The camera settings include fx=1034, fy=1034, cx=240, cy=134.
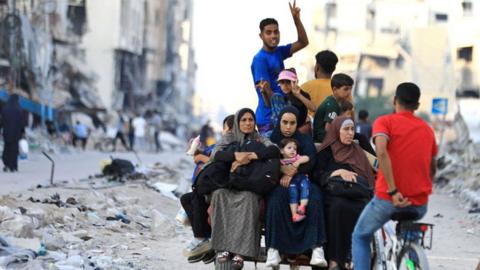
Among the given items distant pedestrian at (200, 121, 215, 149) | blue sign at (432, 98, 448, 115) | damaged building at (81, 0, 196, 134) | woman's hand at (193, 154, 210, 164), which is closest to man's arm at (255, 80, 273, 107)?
woman's hand at (193, 154, 210, 164)

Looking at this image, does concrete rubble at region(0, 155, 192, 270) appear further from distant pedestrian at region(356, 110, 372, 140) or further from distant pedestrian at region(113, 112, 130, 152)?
distant pedestrian at region(113, 112, 130, 152)

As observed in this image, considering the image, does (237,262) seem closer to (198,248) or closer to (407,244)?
(198,248)

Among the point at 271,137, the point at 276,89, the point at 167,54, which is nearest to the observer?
the point at 271,137

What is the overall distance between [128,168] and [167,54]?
244 ft

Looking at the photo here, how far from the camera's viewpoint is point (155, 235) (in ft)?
44.1

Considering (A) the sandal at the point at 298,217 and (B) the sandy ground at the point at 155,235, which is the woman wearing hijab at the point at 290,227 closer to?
(A) the sandal at the point at 298,217

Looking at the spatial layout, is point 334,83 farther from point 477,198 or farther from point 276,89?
point 477,198

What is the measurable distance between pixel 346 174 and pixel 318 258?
70 centimetres

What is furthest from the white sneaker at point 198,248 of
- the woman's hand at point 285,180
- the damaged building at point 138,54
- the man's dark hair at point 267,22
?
the damaged building at point 138,54

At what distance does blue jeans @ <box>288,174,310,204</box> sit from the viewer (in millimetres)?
8164

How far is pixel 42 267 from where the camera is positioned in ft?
28.9

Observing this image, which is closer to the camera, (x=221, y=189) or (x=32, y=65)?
(x=221, y=189)

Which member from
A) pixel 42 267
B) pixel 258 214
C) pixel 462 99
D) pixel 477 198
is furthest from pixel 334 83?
pixel 462 99

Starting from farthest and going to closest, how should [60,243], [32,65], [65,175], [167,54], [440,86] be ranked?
1. [167,54]
2. [440,86]
3. [32,65]
4. [65,175]
5. [60,243]
